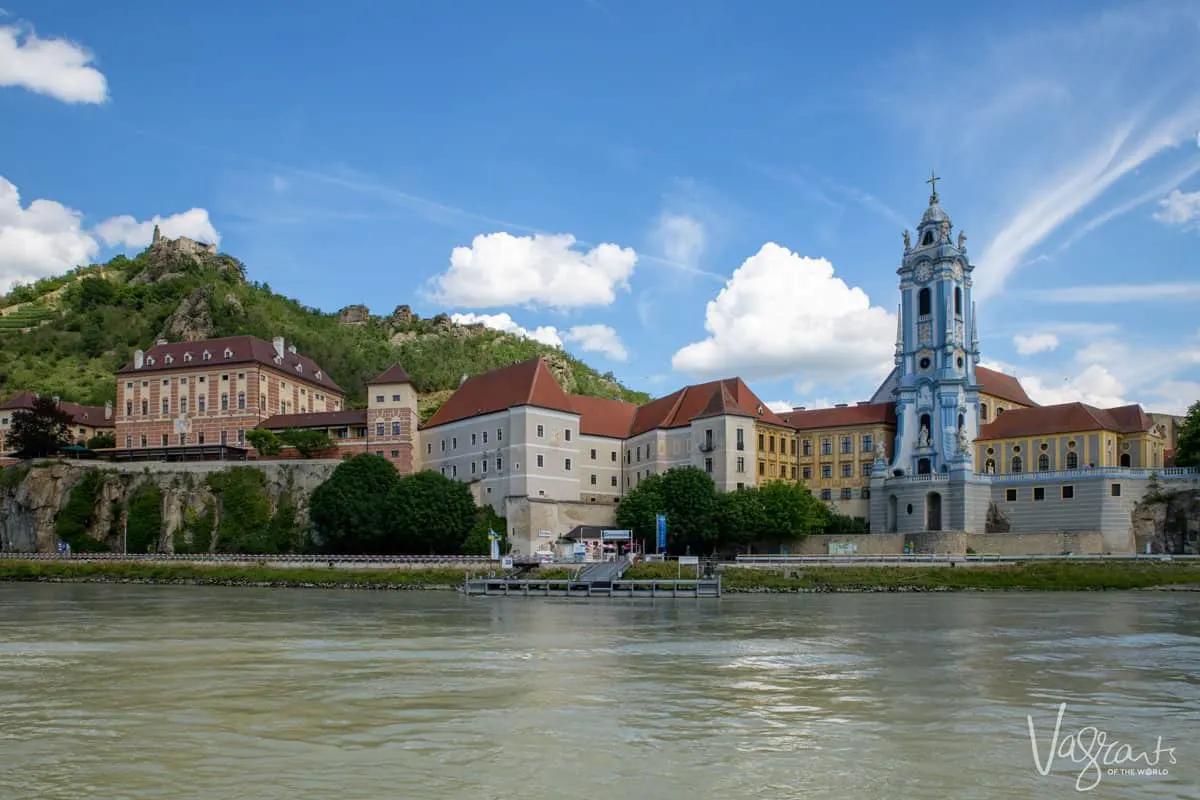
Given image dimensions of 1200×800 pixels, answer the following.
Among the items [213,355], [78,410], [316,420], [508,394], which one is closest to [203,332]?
[78,410]

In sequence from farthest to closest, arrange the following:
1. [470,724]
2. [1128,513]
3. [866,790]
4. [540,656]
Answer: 1. [1128,513]
2. [540,656]
3. [470,724]
4. [866,790]

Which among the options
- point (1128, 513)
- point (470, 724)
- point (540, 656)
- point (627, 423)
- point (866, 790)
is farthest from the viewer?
point (627, 423)

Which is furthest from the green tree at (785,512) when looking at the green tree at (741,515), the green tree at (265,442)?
the green tree at (265,442)

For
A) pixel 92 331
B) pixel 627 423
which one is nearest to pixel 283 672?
pixel 627 423

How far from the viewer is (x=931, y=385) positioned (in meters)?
79.2

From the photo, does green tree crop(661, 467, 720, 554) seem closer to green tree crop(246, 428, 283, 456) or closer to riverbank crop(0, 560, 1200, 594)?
riverbank crop(0, 560, 1200, 594)

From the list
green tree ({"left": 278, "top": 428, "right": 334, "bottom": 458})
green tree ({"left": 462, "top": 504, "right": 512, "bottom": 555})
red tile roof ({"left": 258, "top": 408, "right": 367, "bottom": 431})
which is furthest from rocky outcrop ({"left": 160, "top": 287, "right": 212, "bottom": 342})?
green tree ({"left": 462, "top": 504, "right": 512, "bottom": 555})

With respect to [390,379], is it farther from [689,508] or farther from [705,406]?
[689,508]

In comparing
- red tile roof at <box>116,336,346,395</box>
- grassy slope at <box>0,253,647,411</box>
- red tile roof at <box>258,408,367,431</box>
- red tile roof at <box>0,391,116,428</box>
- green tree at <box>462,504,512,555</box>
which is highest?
grassy slope at <box>0,253,647,411</box>

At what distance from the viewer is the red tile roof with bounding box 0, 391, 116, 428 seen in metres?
95.6

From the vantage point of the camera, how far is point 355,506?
73500 mm

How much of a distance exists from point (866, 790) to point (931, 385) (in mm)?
67544

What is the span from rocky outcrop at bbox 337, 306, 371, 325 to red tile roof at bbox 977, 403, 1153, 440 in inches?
4129

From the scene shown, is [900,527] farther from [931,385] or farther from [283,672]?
[283,672]
